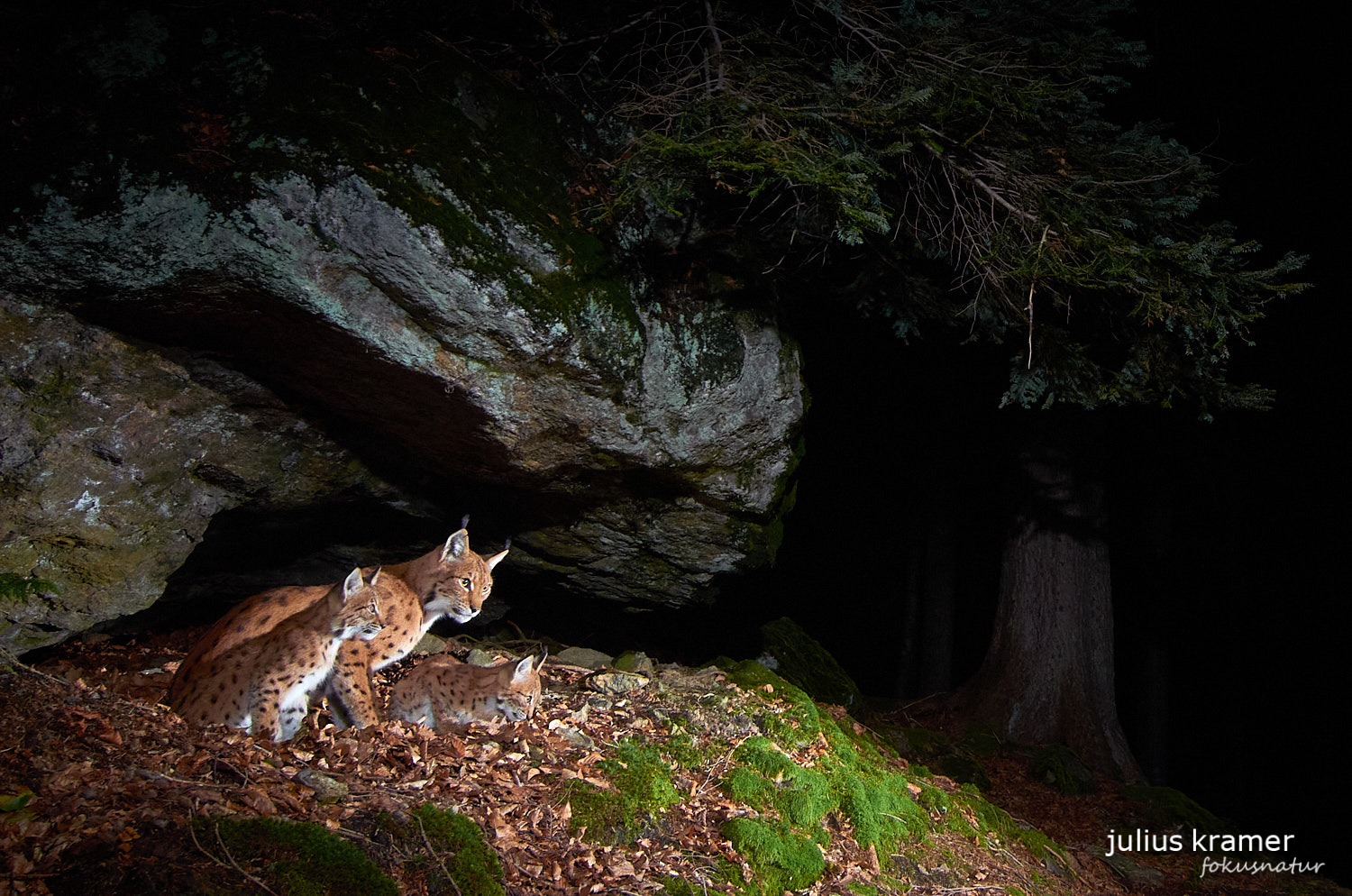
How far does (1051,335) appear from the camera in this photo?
23.2 feet

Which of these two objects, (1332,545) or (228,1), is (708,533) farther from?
(1332,545)

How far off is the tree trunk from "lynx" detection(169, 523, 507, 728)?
7.69 meters

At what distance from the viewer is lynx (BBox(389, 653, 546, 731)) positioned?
5.20 m

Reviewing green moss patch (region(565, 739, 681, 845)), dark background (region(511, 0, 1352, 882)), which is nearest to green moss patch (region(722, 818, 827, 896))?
green moss patch (region(565, 739, 681, 845))

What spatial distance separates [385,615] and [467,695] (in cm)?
79

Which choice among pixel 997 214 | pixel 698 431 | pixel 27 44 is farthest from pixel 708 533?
pixel 27 44

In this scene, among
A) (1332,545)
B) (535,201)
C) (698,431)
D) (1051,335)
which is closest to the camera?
(535,201)

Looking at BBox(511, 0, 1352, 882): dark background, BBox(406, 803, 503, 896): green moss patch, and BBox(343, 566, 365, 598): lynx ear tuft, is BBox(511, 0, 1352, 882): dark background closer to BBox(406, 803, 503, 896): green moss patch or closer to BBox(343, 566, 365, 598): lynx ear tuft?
BBox(343, 566, 365, 598): lynx ear tuft

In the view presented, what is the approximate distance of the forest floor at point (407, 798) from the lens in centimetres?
298

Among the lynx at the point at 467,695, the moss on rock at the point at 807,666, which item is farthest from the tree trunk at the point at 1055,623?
the lynx at the point at 467,695

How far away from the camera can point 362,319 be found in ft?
16.8

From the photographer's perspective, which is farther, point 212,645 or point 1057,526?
point 1057,526

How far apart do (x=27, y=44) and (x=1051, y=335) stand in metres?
8.25

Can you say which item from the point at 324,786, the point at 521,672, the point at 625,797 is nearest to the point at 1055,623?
the point at 625,797
